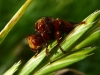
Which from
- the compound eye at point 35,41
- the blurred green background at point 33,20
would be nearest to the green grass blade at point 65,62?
the compound eye at point 35,41

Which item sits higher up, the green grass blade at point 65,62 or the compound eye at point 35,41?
the compound eye at point 35,41

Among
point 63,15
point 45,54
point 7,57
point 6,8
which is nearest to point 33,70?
point 45,54

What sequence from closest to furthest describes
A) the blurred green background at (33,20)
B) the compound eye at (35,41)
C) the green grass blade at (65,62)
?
1. the green grass blade at (65,62)
2. the compound eye at (35,41)
3. the blurred green background at (33,20)

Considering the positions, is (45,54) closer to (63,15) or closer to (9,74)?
(9,74)

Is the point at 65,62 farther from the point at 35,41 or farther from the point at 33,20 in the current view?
the point at 33,20

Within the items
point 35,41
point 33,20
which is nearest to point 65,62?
point 35,41

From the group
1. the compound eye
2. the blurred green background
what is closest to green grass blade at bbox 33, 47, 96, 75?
the compound eye

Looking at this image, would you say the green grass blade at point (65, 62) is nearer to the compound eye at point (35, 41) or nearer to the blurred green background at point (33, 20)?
the compound eye at point (35, 41)

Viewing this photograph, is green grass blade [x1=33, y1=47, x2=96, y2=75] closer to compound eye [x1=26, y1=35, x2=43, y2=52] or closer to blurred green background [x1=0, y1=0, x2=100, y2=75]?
compound eye [x1=26, y1=35, x2=43, y2=52]

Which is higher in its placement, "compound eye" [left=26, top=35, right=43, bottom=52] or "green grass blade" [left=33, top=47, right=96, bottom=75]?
"compound eye" [left=26, top=35, right=43, bottom=52]
